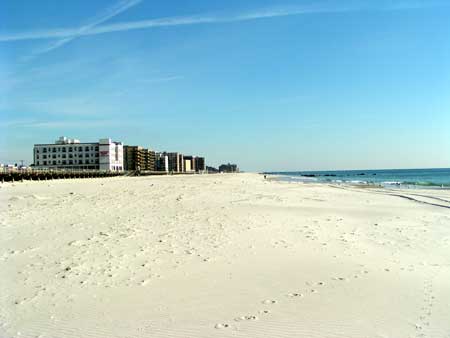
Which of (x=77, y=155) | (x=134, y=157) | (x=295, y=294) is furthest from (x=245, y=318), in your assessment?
(x=134, y=157)

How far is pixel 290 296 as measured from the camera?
17.5 ft

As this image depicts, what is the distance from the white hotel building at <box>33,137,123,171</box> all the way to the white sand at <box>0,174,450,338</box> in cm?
11994

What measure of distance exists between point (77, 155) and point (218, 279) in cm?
13119

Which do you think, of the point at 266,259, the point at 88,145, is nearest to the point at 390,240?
the point at 266,259

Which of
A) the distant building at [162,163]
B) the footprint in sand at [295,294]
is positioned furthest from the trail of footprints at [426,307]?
the distant building at [162,163]

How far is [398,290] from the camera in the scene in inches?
222

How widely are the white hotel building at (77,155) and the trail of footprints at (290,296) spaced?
12563cm

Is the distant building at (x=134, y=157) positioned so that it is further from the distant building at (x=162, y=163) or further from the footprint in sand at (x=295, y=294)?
the footprint in sand at (x=295, y=294)

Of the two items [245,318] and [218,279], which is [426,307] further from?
[218,279]

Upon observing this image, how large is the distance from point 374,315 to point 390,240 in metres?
5.20

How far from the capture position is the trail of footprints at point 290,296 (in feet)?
14.7

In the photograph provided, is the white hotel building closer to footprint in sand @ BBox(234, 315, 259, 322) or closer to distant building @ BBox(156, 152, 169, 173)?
distant building @ BBox(156, 152, 169, 173)

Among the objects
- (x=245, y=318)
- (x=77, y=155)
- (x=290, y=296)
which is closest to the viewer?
(x=245, y=318)

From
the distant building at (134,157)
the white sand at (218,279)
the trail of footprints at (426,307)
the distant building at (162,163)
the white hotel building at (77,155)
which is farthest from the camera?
the distant building at (162,163)
